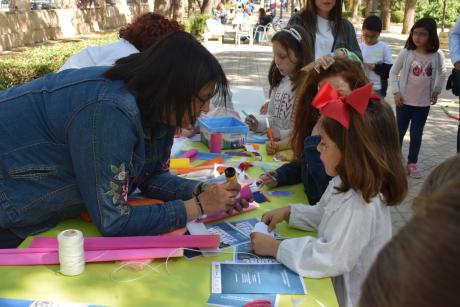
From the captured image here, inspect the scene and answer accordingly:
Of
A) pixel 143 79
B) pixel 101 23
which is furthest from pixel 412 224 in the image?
pixel 101 23

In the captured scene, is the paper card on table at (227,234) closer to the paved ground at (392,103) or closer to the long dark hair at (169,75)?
the long dark hair at (169,75)

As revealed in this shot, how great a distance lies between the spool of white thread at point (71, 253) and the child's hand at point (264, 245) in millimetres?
567

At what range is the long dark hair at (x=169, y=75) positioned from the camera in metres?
1.52

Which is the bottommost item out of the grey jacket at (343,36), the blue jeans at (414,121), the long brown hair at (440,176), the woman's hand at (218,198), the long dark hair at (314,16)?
the blue jeans at (414,121)

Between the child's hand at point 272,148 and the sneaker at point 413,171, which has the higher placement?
the child's hand at point 272,148

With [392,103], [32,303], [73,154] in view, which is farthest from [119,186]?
[392,103]

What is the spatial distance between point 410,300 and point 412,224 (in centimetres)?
7

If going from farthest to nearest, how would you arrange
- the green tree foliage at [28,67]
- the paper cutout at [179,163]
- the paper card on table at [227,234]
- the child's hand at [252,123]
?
1. the green tree foliage at [28,67]
2. the child's hand at [252,123]
3. the paper cutout at [179,163]
4. the paper card on table at [227,234]

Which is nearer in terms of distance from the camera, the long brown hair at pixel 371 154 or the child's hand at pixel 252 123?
the long brown hair at pixel 371 154

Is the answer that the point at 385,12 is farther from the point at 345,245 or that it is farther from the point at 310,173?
the point at 345,245

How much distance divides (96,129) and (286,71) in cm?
179

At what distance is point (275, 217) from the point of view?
1.79 meters

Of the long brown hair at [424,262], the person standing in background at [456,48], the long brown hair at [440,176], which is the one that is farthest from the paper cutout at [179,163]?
the person standing in background at [456,48]

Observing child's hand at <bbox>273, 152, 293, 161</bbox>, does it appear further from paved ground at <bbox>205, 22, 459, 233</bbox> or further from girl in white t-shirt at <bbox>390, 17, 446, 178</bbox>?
girl in white t-shirt at <bbox>390, 17, 446, 178</bbox>
